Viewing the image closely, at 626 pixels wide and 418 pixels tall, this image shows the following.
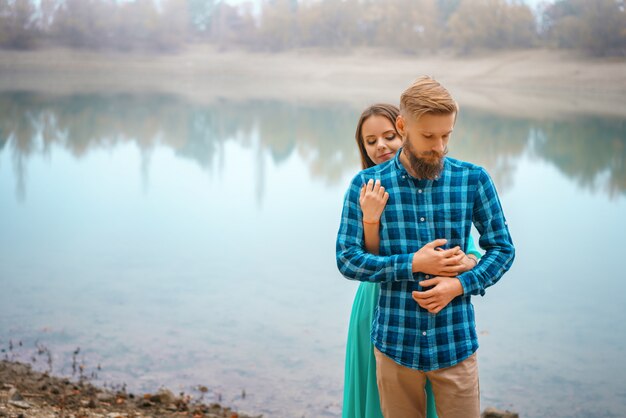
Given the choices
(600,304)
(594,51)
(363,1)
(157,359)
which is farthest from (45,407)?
(363,1)

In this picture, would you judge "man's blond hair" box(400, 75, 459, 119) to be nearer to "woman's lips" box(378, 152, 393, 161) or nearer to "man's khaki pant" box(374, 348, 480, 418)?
"woman's lips" box(378, 152, 393, 161)

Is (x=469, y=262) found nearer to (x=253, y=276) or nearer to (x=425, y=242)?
(x=425, y=242)

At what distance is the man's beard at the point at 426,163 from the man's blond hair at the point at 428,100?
86 millimetres

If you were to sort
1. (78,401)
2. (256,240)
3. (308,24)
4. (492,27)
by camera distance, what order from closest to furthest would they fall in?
1. (78,401)
2. (256,240)
3. (492,27)
4. (308,24)

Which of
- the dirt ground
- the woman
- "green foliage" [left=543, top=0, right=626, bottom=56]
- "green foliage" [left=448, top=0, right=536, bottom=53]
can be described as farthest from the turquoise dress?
"green foliage" [left=448, top=0, right=536, bottom=53]

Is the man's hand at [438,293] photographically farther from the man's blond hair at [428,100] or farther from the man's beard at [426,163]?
the man's blond hair at [428,100]

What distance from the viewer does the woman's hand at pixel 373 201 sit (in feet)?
5.89

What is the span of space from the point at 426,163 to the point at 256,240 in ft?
22.0

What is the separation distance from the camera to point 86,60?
45312mm

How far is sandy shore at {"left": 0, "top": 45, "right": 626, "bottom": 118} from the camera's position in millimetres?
31656

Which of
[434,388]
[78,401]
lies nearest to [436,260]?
[434,388]

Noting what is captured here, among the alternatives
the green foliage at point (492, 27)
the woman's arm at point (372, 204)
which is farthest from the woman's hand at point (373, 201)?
the green foliage at point (492, 27)

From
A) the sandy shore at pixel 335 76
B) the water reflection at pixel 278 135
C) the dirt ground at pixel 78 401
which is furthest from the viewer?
the sandy shore at pixel 335 76

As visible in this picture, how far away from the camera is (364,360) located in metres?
2.17
